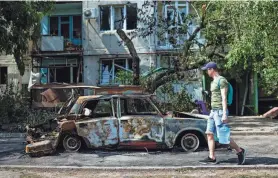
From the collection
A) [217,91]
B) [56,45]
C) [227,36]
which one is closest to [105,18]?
[56,45]

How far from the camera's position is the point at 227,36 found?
17.1m

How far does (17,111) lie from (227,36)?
30.9 ft

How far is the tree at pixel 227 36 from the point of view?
1244 centimetres

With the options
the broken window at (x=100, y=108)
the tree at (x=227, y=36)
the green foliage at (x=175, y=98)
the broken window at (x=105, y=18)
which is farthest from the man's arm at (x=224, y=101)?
the broken window at (x=105, y=18)

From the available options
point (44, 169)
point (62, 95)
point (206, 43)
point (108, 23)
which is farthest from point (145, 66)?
point (44, 169)

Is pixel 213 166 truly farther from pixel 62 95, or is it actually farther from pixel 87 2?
pixel 87 2

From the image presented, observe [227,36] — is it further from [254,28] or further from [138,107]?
[138,107]

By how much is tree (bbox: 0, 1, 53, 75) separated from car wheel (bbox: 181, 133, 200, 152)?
9108 millimetres

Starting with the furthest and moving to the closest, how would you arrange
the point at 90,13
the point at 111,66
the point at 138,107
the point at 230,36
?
the point at 111,66 → the point at 90,13 → the point at 230,36 → the point at 138,107

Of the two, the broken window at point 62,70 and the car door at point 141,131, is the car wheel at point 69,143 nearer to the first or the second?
the car door at point 141,131

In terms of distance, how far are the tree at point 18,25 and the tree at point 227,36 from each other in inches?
212

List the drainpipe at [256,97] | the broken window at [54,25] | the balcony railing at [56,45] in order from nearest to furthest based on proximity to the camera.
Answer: the drainpipe at [256,97] < the balcony railing at [56,45] < the broken window at [54,25]

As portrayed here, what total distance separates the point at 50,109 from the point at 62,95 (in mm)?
804

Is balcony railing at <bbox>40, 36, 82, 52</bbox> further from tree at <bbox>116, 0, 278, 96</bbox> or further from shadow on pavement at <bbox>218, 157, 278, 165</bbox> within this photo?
shadow on pavement at <bbox>218, 157, 278, 165</bbox>
